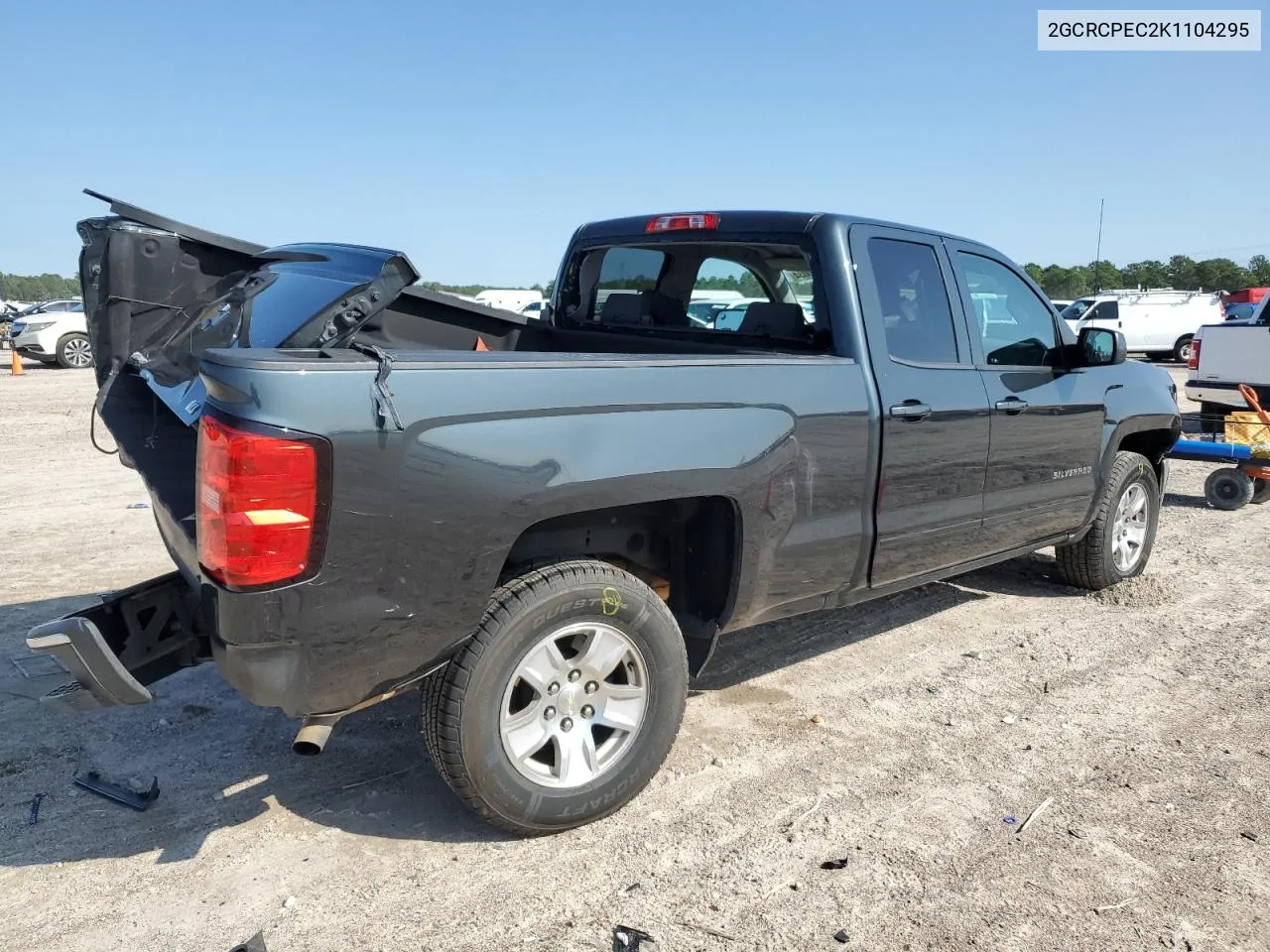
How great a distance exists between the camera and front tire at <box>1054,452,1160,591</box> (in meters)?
5.57

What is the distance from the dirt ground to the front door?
69 cm

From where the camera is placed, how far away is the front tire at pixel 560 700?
291cm

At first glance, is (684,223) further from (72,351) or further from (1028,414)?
(72,351)

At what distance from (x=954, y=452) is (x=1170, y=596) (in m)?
2.47

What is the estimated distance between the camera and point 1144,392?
→ 568 cm

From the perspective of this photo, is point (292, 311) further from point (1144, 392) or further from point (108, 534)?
point (1144, 392)

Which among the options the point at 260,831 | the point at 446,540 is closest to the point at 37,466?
the point at 260,831

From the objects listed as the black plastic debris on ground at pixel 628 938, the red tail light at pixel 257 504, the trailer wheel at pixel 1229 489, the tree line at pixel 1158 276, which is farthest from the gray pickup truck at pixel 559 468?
the tree line at pixel 1158 276

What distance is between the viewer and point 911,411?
13.0 feet

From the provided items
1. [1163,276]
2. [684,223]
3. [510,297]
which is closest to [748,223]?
[684,223]

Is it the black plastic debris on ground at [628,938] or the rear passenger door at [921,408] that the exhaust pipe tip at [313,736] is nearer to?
the black plastic debris on ground at [628,938]

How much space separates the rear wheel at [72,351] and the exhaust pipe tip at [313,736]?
2148cm

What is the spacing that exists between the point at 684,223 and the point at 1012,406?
1718mm

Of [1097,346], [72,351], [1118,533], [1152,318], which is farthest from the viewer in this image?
[1152,318]
